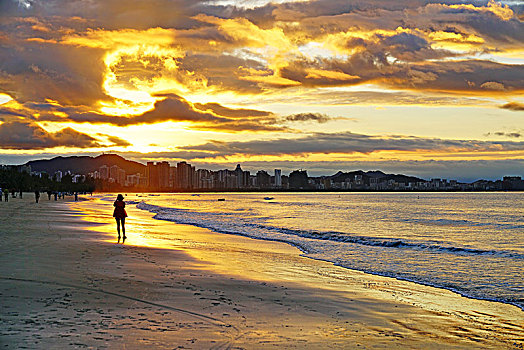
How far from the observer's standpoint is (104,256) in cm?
1891

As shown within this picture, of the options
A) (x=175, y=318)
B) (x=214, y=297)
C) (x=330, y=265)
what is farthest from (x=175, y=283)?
(x=330, y=265)

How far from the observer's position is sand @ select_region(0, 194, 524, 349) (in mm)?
8383

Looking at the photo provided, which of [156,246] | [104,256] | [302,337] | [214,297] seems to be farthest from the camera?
[156,246]

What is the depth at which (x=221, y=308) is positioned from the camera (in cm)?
1101

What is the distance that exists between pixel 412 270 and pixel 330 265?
11.0 ft

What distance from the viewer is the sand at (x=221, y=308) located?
838cm

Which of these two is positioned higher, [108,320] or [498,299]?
[108,320]

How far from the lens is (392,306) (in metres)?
12.5

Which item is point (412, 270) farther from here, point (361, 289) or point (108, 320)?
point (108, 320)

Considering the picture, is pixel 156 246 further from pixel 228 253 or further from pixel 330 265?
pixel 330 265

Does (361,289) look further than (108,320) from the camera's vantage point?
Yes

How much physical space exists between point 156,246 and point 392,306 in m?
15.0

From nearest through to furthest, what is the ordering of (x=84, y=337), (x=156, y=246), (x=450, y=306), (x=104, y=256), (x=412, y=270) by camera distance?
1. (x=84, y=337)
2. (x=450, y=306)
3. (x=104, y=256)
4. (x=412, y=270)
5. (x=156, y=246)

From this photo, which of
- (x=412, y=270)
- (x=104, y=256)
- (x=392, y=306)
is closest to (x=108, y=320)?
(x=392, y=306)
